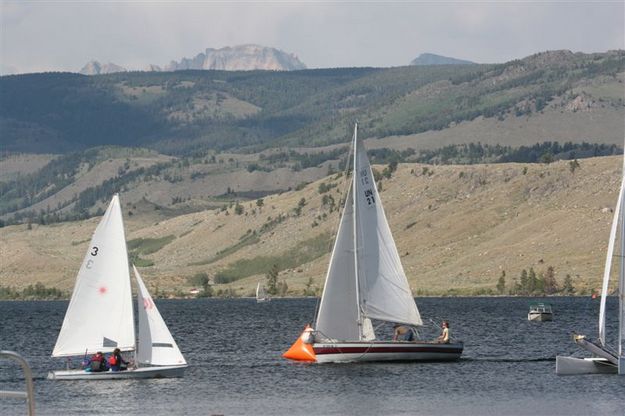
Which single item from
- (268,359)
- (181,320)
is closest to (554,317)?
(181,320)

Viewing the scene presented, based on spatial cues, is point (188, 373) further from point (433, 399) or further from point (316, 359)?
point (433, 399)

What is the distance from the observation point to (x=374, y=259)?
82.6 m

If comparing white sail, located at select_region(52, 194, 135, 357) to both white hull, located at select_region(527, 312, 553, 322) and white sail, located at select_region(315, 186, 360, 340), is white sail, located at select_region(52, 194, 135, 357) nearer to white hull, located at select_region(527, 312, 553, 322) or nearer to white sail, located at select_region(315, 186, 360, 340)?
white sail, located at select_region(315, 186, 360, 340)

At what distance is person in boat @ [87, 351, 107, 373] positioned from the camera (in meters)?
75.4

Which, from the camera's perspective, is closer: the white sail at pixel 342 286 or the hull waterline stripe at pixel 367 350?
the hull waterline stripe at pixel 367 350

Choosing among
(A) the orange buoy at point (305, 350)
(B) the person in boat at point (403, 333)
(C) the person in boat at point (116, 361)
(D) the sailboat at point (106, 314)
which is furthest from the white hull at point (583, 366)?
(C) the person in boat at point (116, 361)

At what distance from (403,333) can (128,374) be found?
18.0 meters

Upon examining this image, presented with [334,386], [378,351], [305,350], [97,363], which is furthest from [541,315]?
[97,363]

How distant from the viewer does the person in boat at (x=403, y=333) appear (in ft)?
277

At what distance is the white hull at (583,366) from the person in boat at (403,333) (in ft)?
32.7

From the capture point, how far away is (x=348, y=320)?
82.3 metres

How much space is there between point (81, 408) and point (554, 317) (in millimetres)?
85555

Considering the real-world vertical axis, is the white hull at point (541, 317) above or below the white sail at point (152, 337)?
below

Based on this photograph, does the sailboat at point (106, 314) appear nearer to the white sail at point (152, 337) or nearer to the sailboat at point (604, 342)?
the white sail at point (152, 337)
